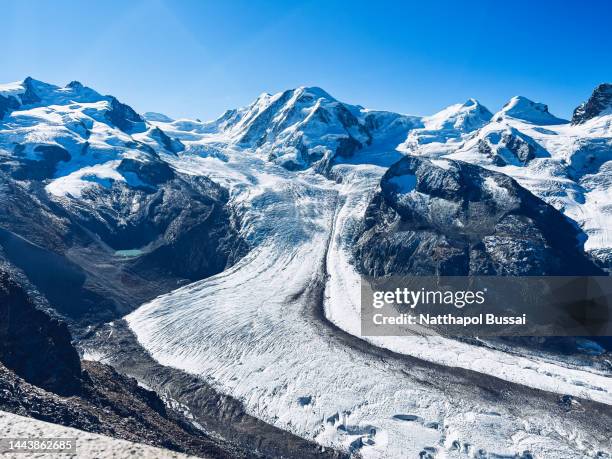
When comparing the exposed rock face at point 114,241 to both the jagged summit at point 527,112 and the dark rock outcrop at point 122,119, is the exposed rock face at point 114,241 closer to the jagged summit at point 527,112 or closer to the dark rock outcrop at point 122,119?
the dark rock outcrop at point 122,119

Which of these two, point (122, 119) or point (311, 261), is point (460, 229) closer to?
point (311, 261)

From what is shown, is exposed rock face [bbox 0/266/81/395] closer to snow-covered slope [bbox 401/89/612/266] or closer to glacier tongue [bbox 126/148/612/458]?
glacier tongue [bbox 126/148/612/458]

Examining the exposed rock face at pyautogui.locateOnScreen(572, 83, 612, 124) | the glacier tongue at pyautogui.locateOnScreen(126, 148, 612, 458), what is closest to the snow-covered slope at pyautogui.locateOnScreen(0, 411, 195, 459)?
the glacier tongue at pyautogui.locateOnScreen(126, 148, 612, 458)

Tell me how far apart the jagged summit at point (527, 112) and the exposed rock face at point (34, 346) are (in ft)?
567

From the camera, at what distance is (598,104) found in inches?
5674

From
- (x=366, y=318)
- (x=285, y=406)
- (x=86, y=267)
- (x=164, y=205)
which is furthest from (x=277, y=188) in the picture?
(x=285, y=406)

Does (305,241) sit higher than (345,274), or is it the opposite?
(305,241)

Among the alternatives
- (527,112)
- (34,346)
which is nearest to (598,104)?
(527,112)

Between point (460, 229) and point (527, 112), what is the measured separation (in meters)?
129

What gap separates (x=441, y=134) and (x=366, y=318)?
14968 centimetres

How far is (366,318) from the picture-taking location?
64875 mm

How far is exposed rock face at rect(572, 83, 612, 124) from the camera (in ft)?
468

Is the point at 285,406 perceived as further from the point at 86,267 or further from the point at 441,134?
the point at 441,134

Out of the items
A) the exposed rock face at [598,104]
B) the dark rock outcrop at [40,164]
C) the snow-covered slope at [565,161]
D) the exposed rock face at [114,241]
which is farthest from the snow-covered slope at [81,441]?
the exposed rock face at [598,104]
